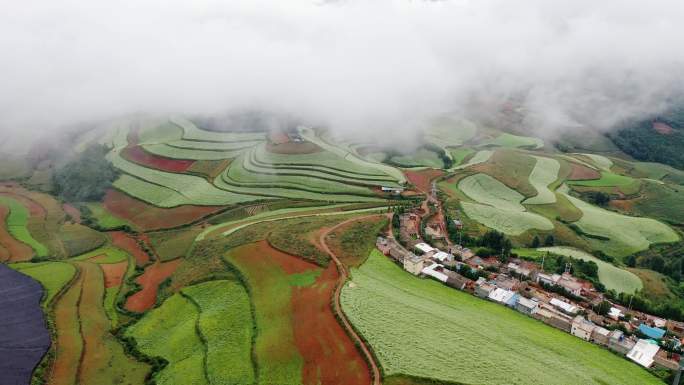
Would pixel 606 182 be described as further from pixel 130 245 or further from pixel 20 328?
pixel 20 328

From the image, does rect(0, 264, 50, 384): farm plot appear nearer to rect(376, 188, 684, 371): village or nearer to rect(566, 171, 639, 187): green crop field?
rect(376, 188, 684, 371): village

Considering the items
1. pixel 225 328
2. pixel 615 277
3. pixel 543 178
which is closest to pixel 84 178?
pixel 225 328

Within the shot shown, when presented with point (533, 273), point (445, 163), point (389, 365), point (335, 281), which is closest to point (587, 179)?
point (445, 163)

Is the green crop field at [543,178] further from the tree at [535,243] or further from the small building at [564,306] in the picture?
the small building at [564,306]

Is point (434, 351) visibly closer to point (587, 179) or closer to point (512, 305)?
point (512, 305)

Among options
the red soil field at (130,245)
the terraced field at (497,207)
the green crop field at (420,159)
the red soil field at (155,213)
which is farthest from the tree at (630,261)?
the red soil field at (130,245)

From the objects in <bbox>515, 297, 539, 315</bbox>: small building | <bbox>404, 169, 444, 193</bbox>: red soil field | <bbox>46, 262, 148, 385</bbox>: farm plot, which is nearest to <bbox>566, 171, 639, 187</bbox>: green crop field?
<bbox>404, 169, 444, 193</bbox>: red soil field

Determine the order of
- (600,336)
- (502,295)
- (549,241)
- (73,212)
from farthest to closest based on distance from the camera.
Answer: (73,212) < (549,241) < (502,295) < (600,336)
